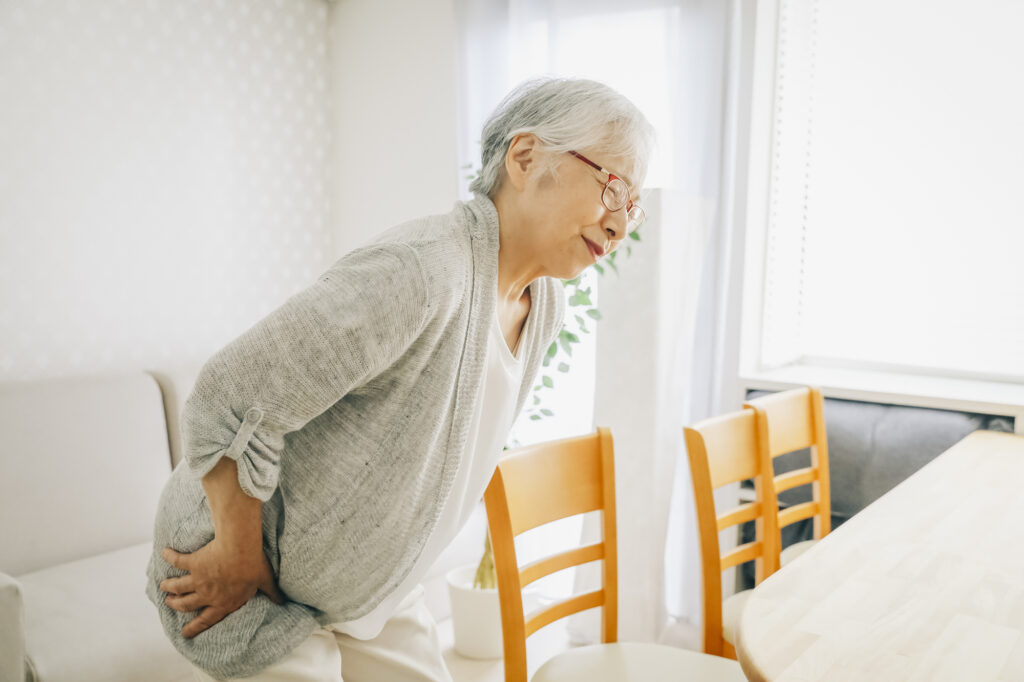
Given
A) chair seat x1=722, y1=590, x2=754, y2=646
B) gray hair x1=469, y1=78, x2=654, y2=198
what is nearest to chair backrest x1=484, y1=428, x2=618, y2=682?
chair seat x1=722, y1=590, x2=754, y2=646

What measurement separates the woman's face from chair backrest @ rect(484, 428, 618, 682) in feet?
1.45

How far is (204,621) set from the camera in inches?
37.9

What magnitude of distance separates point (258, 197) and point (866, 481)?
2454 mm

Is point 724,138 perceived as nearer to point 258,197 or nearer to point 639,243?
point 639,243

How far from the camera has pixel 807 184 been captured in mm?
2848

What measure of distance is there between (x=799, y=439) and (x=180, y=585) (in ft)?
4.79

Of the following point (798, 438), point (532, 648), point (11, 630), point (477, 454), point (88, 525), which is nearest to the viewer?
point (477, 454)

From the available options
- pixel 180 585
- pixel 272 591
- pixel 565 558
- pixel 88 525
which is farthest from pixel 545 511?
pixel 88 525

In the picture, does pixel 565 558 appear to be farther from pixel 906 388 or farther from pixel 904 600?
pixel 906 388

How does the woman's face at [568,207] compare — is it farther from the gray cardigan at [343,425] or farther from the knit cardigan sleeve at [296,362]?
the knit cardigan sleeve at [296,362]

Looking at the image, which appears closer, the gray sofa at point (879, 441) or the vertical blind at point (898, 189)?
the gray sofa at point (879, 441)

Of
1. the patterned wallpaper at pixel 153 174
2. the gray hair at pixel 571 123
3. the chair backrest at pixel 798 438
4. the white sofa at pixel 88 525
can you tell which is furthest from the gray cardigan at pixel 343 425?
the patterned wallpaper at pixel 153 174

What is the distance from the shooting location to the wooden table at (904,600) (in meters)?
0.88

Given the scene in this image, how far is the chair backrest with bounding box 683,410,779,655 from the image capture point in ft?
5.14
